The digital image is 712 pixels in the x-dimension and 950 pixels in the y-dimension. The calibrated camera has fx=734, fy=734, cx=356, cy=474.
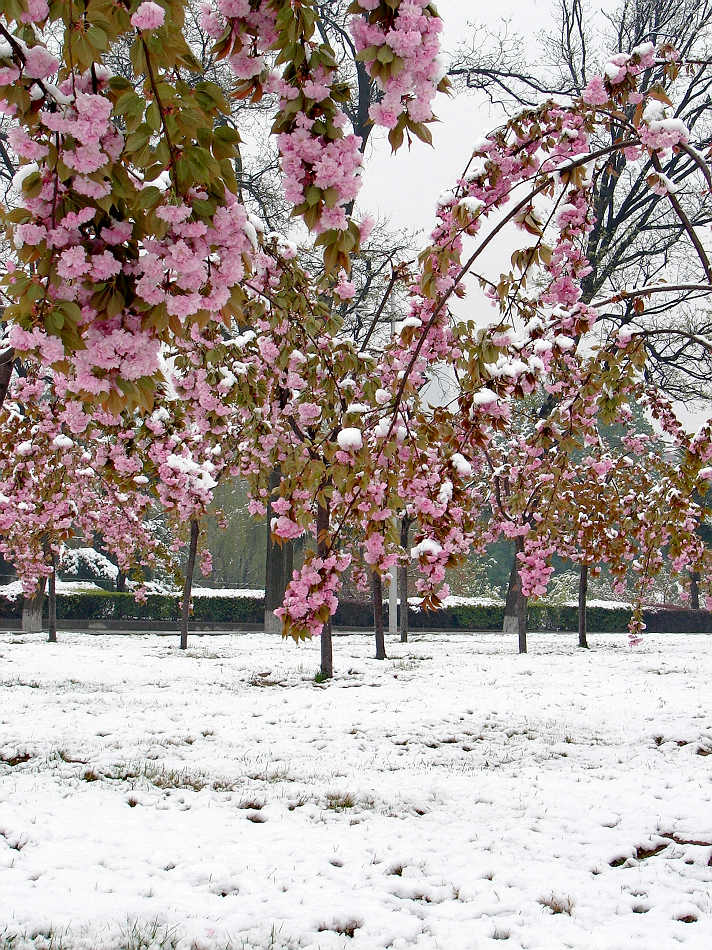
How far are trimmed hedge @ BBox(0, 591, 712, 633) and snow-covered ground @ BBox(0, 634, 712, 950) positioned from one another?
11.2 metres

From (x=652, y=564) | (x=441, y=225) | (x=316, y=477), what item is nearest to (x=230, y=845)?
(x=316, y=477)

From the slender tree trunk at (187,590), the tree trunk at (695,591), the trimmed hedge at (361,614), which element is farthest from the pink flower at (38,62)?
the tree trunk at (695,591)

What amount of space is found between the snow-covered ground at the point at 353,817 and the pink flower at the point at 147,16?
2.91 m

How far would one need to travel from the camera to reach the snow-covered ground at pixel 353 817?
2.94 metres

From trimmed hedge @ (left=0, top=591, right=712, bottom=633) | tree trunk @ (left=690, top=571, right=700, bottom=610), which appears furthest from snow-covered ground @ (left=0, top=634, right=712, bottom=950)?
tree trunk @ (left=690, top=571, right=700, bottom=610)

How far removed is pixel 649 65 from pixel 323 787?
15.5 feet

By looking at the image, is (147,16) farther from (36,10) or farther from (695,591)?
(695,591)

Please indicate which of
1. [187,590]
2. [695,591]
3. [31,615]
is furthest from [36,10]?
[695,591]

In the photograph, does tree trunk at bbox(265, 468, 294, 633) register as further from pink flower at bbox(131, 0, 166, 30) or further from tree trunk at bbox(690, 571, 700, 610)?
tree trunk at bbox(690, 571, 700, 610)

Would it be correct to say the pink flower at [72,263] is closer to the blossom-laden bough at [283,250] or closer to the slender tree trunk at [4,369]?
the blossom-laden bough at [283,250]

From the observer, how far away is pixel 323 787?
188 inches

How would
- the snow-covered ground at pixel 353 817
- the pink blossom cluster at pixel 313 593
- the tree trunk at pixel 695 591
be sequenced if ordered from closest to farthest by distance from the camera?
the snow-covered ground at pixel 353 817
the pink blossom cluster at pixel 313 593
the tree trunk at pixel 695 591

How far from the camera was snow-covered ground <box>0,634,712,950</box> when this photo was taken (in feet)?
9.64

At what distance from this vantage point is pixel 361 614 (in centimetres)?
2152
